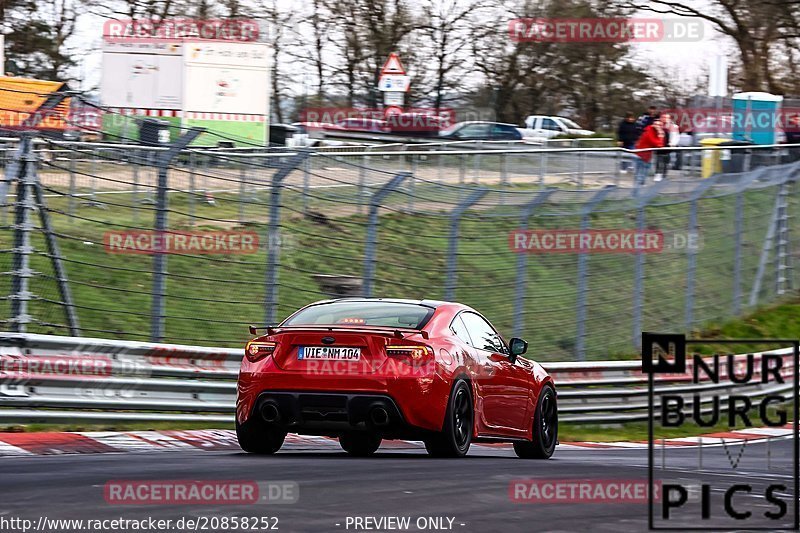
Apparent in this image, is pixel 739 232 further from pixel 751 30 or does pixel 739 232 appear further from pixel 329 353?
pixel 751 30

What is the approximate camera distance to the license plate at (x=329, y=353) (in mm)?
9633

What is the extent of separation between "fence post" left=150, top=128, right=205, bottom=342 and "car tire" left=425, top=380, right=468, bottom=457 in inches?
143

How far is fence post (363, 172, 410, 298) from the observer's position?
1416cm

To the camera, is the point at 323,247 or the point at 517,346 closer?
the point at 517,346

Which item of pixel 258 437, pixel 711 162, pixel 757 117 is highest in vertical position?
pixel 757 117

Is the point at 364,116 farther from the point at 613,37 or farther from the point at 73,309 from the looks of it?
the point at 73,309

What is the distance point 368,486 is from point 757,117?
110ft

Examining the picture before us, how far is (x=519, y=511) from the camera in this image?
283 inches

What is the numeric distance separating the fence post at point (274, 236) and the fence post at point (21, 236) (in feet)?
8.21

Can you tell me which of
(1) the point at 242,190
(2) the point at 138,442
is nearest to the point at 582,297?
(1) the point at 242,190

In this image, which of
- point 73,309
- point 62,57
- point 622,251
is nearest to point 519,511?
point 73,309

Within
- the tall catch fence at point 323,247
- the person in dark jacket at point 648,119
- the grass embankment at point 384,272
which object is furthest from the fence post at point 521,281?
the person in dark jacket at point 648,119

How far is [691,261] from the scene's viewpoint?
21.0 meters

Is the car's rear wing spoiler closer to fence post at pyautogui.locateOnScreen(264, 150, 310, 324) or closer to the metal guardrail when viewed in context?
the metal guardrail
